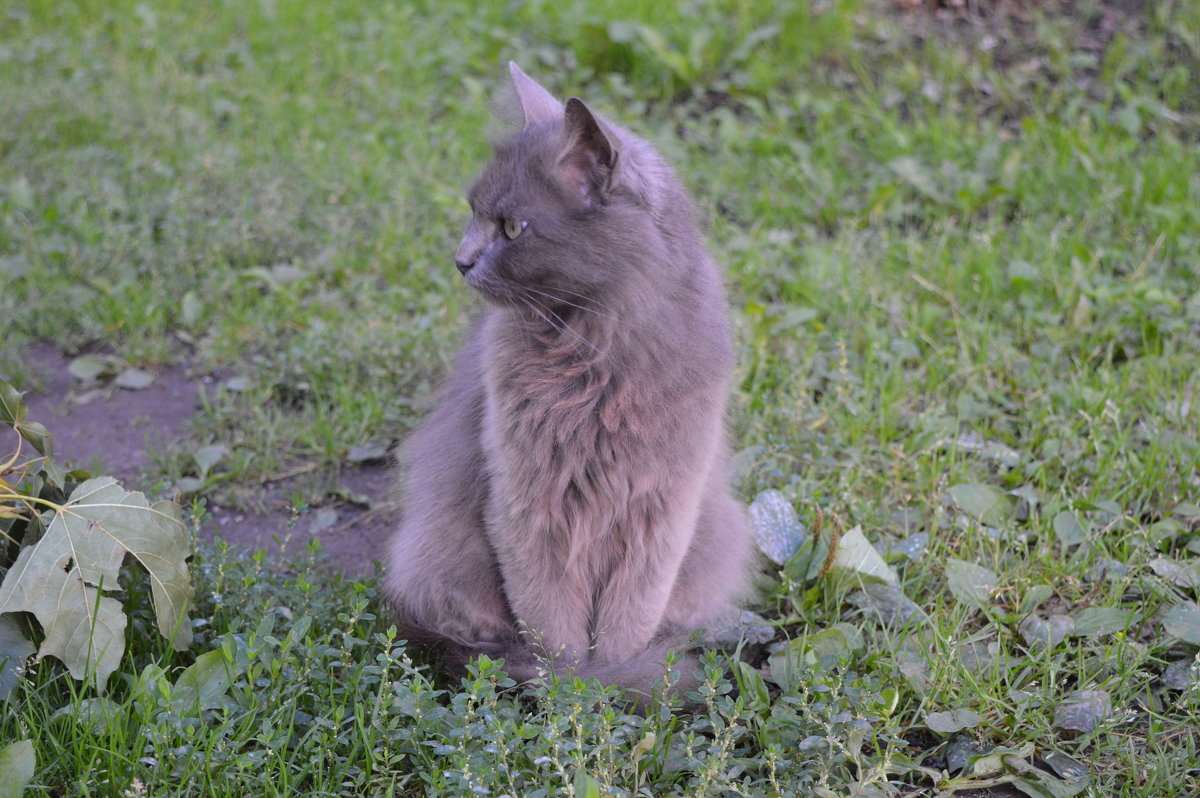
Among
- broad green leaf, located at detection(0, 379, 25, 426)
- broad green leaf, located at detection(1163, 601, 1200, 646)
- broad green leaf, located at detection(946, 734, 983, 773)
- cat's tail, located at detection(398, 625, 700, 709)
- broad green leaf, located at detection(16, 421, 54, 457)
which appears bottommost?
broad green leaf, located at detection(946, 734, 983, 773)

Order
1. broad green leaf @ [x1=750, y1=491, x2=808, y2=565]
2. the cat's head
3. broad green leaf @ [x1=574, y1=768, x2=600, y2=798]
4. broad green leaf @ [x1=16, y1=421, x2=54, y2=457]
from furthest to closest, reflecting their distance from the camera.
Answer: broad green leaf @ [x1=750, y1=491, x2=808, y2=565] → broad green leaf @ [x1=16, y1=421, x2=54, y2=457] → the cat's head → broad green leaf @ [x1=574, y1=768, x2=600, y2=798]

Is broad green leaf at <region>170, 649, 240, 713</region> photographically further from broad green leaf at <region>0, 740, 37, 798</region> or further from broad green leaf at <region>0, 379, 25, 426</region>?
broad green leaf at <region>0, 379, 25, 426</region>

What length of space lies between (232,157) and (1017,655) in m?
3.59

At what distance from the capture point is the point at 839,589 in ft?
8.50

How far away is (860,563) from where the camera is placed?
2.59 metres

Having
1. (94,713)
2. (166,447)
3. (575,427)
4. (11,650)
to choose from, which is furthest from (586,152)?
(166,447)

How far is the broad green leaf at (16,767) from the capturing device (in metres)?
1.84

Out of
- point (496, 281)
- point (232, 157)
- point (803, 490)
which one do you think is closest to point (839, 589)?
point (803, 490)

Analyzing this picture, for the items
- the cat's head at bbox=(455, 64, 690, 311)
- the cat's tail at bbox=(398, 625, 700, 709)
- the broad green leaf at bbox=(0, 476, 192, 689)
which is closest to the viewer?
the cat's head at bbox=(455, 64, 690, 311)

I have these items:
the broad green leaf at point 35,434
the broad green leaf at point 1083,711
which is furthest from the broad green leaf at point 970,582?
the broad green leaf at point 35,434

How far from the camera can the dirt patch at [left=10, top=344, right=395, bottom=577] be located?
290cm

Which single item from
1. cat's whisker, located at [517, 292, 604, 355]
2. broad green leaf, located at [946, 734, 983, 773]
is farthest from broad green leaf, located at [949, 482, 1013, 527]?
cat's whisker, located at [517, 292, 604, 355]

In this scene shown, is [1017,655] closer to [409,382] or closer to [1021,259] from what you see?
[1021,259]

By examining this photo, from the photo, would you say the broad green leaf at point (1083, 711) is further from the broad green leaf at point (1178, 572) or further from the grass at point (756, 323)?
the broad green leaf at point (1178, 572)
